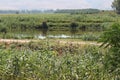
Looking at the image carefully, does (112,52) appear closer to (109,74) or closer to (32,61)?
(109,74)

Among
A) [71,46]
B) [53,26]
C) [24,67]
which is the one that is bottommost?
[53,26]

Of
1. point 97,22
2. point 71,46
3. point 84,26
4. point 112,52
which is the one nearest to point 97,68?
point 112,52

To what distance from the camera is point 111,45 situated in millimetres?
7449

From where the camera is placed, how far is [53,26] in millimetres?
51031

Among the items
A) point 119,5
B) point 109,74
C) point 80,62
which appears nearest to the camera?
point 109,74

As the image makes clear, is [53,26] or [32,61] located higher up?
[32,61]

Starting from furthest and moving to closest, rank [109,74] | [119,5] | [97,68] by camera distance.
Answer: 1. [119,5]
2. [97,68]
3. [109,74]

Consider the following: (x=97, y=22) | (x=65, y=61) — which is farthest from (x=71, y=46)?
(x=97, y=22)

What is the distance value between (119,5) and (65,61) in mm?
65856

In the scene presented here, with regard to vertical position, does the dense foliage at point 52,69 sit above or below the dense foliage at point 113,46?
below

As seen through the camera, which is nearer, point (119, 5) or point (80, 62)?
point (80, 62)

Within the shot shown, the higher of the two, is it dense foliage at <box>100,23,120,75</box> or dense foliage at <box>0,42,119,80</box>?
dense foliage at <box>100,23,120,75</box>

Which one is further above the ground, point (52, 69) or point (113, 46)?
point (113, 46)

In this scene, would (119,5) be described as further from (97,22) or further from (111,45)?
(111,45)
